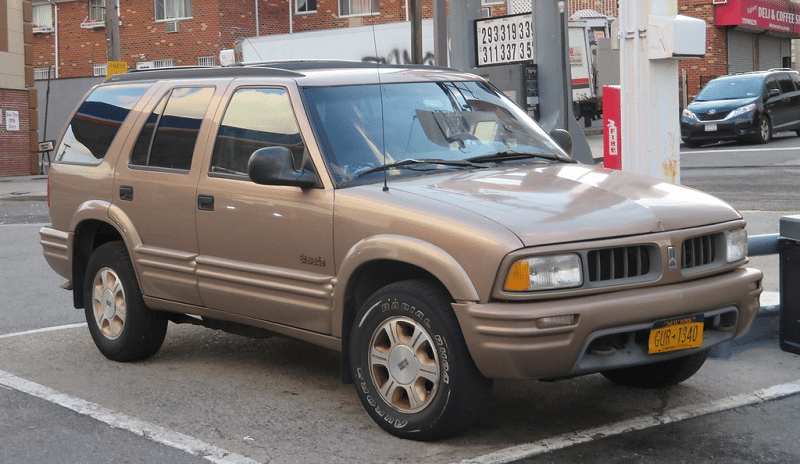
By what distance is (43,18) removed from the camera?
147 feet

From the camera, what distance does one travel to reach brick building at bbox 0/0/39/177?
2908 centimetres

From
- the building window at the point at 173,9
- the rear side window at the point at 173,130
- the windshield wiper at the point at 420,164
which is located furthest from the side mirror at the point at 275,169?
the building window at the point at 173,9

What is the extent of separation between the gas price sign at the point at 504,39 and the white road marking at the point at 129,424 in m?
9.12

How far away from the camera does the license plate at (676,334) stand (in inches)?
187

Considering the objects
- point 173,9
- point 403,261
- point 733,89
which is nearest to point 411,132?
point 403,261

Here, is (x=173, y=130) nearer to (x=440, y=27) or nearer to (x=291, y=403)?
(x=291, y=403)

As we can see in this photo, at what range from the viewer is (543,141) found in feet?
20.2

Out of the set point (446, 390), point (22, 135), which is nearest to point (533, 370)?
point (446, 390)

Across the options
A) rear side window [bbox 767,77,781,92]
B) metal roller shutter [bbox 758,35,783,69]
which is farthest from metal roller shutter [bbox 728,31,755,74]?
rear side window [bbox 767,77,781,92]

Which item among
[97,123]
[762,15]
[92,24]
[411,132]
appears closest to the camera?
[411,132]

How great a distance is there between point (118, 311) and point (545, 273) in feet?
10.5

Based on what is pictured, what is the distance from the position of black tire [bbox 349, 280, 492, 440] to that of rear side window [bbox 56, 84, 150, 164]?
2627 mm

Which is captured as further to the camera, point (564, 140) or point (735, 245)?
point (564, 140)

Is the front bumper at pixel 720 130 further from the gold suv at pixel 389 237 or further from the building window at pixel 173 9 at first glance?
the building window at pixel 173 9
